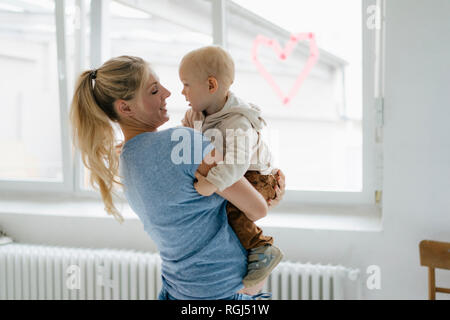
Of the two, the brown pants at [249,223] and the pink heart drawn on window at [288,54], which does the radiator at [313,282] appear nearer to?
the brown pants at [249,223]

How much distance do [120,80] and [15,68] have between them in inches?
87.5

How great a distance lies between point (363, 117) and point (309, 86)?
363 mm

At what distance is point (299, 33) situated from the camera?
2260 millimetres

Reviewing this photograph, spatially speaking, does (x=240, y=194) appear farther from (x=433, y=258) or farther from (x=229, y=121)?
(x=433, y=258)

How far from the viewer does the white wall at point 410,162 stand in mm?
1804

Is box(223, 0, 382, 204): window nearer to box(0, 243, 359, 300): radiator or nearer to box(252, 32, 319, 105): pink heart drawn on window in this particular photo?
box(252, 32, 319, 105): pink heart drawn on window

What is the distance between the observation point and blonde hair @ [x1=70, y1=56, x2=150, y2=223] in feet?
3.75

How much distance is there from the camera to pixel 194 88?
124cm

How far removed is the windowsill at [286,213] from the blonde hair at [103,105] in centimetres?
66

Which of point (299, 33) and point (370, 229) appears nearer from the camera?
point (370, 229)

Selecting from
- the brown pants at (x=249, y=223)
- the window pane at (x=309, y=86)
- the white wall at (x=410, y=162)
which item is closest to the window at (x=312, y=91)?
the window pane at (x=309, y=86)

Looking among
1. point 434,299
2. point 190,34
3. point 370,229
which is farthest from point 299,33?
point 434,299

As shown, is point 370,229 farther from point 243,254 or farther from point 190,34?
point 190,34

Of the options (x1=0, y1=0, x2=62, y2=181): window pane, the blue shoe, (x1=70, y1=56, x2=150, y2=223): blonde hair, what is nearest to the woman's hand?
the blue shoe
